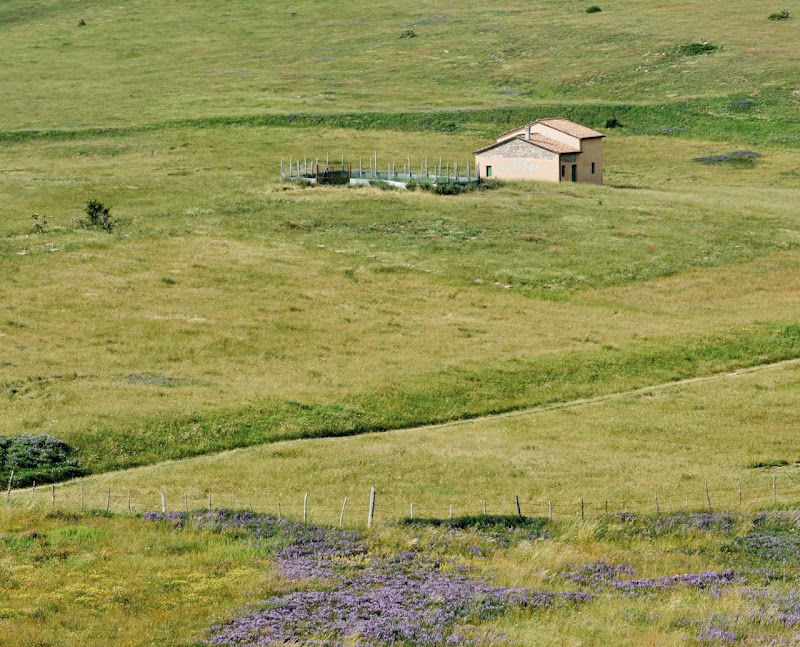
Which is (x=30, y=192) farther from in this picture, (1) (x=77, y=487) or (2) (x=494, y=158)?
(1) (x=77, y=487)

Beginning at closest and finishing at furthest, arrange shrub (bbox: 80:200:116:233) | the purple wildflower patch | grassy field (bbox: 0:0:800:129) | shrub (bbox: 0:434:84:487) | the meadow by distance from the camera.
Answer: the purple wildflower patch
the meadow
shrub (bbox: 0:434:84:487)
shrub (bbox: 80:200:116:233)
grassy field (bbox: 0:0:800:129)

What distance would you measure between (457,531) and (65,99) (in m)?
140

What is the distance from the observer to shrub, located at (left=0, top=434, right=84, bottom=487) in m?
41.0

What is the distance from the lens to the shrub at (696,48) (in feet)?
542

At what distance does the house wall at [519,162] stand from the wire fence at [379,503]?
73.9 metres

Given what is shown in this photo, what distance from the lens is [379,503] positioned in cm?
3847

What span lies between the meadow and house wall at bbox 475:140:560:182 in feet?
20.8

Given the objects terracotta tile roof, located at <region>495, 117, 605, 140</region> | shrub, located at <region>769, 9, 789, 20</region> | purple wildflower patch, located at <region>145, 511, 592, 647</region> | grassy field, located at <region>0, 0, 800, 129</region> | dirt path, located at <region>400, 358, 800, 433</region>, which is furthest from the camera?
shrub, located at <region>769, 9, 789, 20</region>

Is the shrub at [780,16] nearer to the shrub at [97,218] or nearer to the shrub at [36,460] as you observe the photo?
the shrub at [97,218]

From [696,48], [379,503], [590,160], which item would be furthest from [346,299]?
[696,48]

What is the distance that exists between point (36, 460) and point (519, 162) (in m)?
79.0

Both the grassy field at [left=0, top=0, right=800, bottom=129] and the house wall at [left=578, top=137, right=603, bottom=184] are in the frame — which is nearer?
the house wall at [left=578, top=137, right=603, bottom=184]

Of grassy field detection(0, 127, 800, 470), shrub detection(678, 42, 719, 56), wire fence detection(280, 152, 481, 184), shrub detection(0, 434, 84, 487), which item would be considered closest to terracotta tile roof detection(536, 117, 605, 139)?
grassy field detection(0, 127, 800, 470)

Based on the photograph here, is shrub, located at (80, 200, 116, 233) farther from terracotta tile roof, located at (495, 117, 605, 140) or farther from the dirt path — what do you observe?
terracotta tile roof, located at (495, 117, 605, 140)
